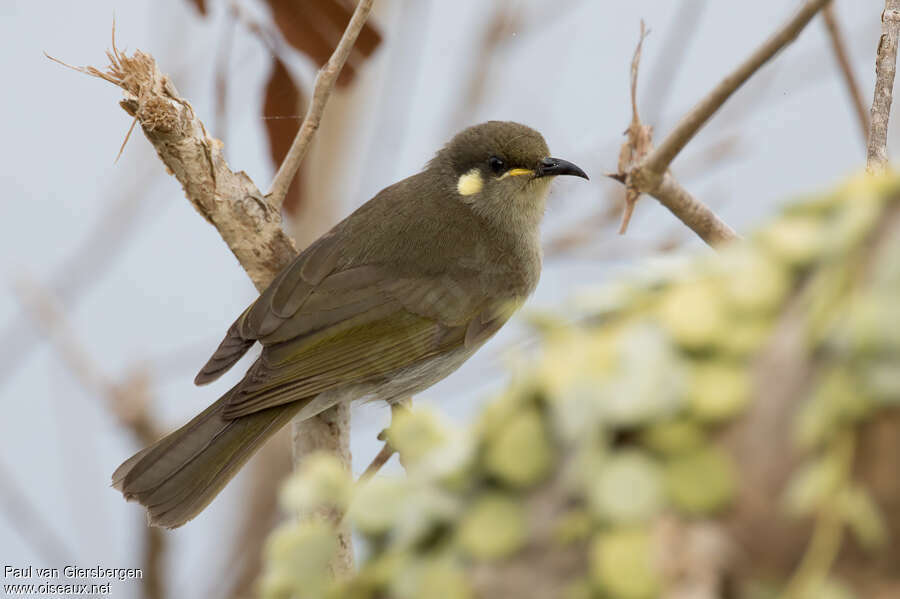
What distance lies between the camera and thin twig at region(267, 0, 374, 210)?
2576mm

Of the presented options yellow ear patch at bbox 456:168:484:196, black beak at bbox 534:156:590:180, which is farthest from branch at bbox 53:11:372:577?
black beak at bbox 534:156:590:180

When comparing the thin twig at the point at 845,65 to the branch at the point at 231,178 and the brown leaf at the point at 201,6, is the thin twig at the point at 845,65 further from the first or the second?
the brown leaf at the point at 201,6

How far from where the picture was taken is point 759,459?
88cm

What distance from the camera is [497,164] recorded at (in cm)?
362

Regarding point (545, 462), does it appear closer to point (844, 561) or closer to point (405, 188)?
point (844, 561)

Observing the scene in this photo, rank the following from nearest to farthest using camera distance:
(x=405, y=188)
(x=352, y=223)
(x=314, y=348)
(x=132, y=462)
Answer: (x=132, y=462) < (x=314, y=348) < (x=352, y=223) < (x=405, y=188)

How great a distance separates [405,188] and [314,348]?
33.3 inches

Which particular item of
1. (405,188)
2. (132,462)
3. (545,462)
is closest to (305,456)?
(132,462)

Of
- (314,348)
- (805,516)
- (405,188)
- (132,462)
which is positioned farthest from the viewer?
(405,188)

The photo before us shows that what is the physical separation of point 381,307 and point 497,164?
80 cm

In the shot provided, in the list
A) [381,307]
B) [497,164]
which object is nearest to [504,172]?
[497,164]

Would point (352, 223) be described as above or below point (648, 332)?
above

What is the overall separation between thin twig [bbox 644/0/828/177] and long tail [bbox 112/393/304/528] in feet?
4.20

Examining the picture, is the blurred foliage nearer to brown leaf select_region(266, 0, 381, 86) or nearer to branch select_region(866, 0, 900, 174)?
branch select_region(866, 0, 900, 174)
